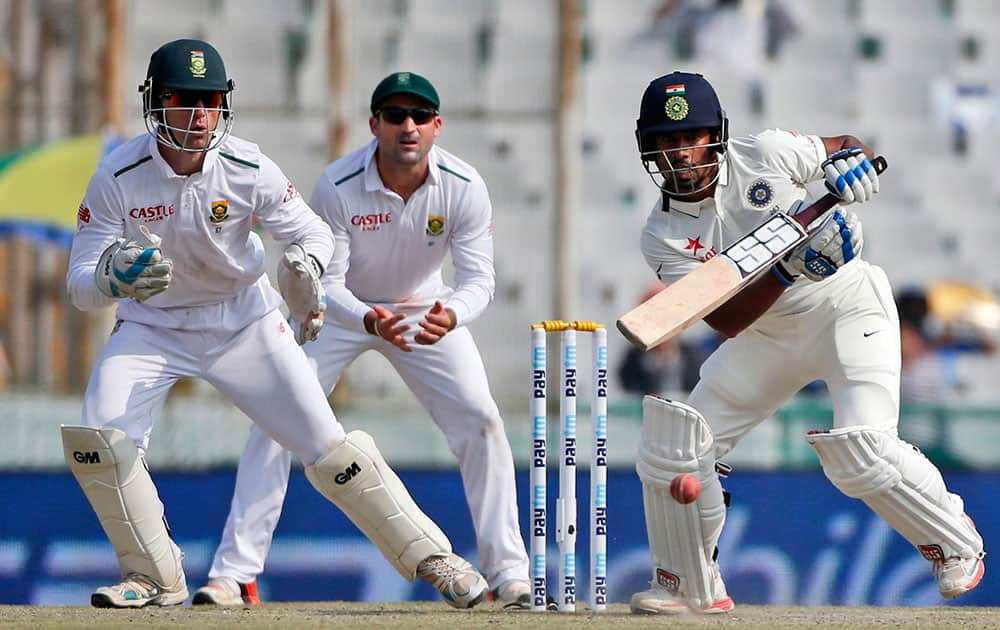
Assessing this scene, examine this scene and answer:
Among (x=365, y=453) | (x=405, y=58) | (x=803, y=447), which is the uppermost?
(x=405, y=58)

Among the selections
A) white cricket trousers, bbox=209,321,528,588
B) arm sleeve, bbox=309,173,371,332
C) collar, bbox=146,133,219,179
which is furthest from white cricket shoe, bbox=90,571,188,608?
collar, bbox=146,133,219,179

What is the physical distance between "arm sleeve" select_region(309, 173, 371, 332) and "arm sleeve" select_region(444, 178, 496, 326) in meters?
0.32

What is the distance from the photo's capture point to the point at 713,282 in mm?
4203

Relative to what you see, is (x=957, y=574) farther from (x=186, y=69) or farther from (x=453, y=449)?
(x=186, y=69)

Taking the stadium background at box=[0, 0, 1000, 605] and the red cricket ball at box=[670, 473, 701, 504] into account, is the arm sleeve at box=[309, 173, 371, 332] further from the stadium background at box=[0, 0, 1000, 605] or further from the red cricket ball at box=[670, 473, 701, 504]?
the stadium background at box=[0, 0, 1000, 605]

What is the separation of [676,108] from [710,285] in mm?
492

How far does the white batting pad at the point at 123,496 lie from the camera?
4.43 meters

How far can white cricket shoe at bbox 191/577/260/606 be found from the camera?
16.7 feet

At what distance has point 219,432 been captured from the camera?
662cm

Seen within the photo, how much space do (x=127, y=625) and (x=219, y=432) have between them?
8.98 ft

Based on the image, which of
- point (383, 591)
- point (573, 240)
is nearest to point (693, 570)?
point (383, 591)

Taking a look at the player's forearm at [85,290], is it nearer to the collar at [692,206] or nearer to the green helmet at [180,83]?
the green helmet at [180,83]

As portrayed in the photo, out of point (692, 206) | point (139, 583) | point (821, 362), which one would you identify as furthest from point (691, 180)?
point (139, 583)

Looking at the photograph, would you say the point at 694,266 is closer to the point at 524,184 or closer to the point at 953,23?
the point at 524,184
